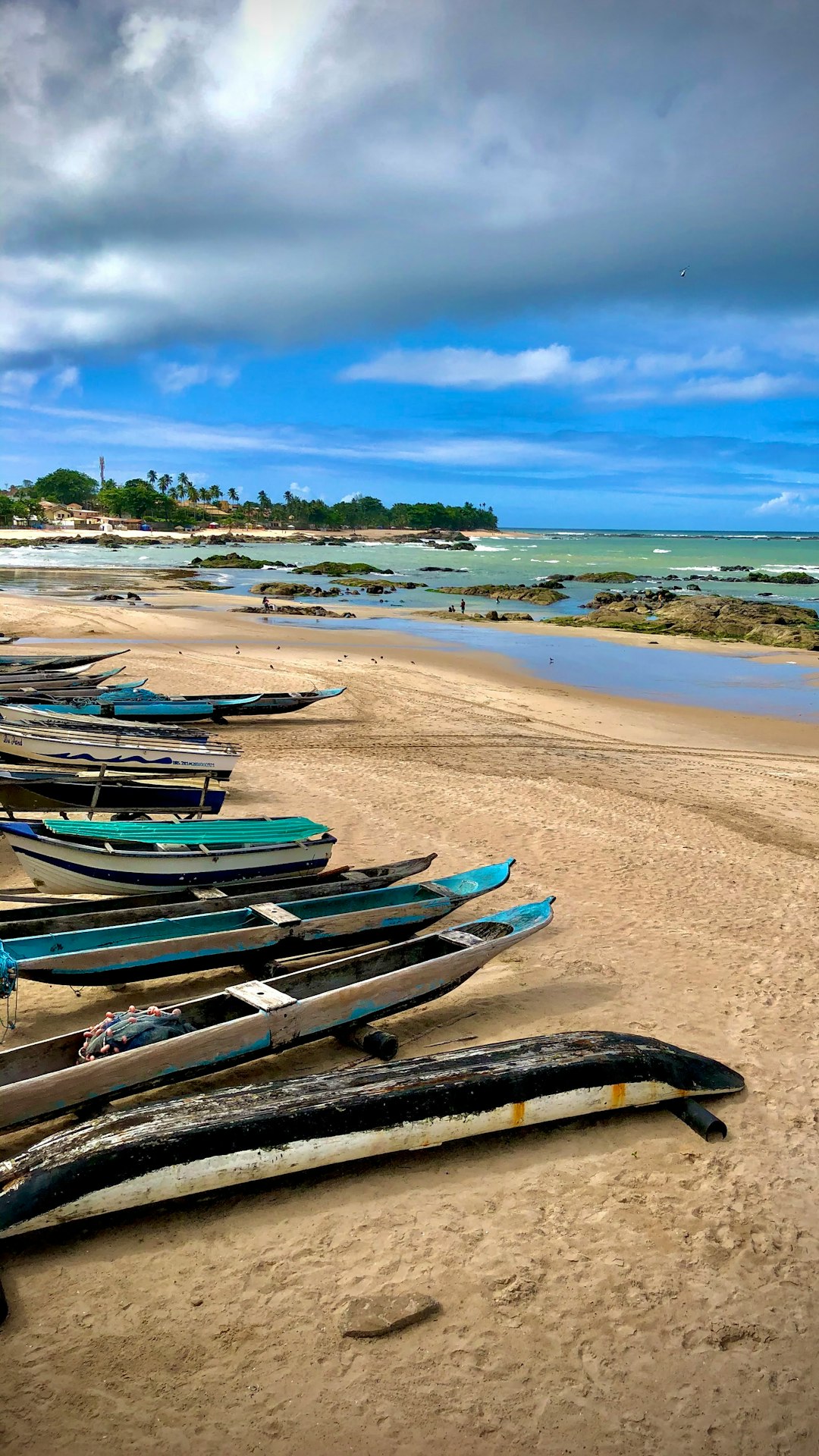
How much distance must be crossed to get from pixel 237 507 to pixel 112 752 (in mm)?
158347

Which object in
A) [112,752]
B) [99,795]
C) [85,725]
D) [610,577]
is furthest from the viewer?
[610,577]

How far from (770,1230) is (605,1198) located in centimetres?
80

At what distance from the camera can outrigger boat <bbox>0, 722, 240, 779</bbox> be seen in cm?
1025

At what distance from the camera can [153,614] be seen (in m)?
33.7

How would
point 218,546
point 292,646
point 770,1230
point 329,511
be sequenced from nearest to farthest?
point 770,1230 → point 292,646 → point 218,546 → point 329,511

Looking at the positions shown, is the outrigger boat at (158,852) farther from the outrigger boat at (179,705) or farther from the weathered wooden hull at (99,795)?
the outrigger boat at (179,705)

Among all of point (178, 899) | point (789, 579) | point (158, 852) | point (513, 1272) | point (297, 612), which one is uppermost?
point (789, 579)

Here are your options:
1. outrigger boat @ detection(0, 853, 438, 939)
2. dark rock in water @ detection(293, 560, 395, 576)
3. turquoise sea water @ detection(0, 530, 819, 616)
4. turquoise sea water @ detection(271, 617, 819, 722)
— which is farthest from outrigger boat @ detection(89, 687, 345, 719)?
dark rock in water @ detection(293, 560, 395, 576)

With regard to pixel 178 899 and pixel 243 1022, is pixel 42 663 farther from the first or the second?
pixel 243 1022

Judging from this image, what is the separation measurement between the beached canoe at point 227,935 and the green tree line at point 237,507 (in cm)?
13531

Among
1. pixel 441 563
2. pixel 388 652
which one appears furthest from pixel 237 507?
pixel 388 652

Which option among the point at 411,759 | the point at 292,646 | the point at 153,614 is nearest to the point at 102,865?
the point at 411,759

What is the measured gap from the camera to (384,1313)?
3.66m

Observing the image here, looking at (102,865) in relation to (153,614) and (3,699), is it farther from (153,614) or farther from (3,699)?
(153,614)
